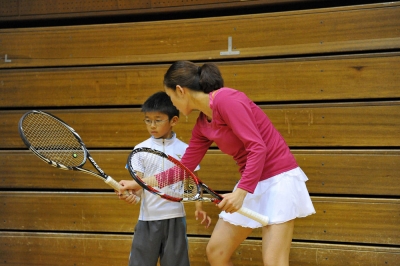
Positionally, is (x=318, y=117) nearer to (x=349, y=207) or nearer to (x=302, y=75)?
(x=302, y=75)

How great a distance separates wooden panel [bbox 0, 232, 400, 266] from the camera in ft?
13.9

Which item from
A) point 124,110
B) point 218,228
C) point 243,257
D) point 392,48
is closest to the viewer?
point 218,228

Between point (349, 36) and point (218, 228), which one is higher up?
point (349, 36)

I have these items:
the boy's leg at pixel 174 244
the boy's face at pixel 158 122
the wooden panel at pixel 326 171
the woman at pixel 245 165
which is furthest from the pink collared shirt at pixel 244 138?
the wooden panel at pixel 326 171

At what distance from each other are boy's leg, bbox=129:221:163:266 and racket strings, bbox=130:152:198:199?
360mm

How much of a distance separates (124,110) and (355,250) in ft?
7.78

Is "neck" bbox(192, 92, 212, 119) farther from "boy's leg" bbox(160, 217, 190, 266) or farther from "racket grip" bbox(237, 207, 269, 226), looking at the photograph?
"boy's leg" bbox(160, 217, 190, 266)

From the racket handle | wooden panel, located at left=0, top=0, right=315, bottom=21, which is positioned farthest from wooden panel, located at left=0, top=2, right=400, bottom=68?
the racket handle

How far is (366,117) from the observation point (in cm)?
422

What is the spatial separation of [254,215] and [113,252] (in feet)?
7.45

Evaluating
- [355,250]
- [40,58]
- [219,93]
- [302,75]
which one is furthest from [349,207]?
[40,58]

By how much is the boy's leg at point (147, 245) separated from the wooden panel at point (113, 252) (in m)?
0.94

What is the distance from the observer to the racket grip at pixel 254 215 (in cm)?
289

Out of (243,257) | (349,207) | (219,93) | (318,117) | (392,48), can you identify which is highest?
(392,48)
